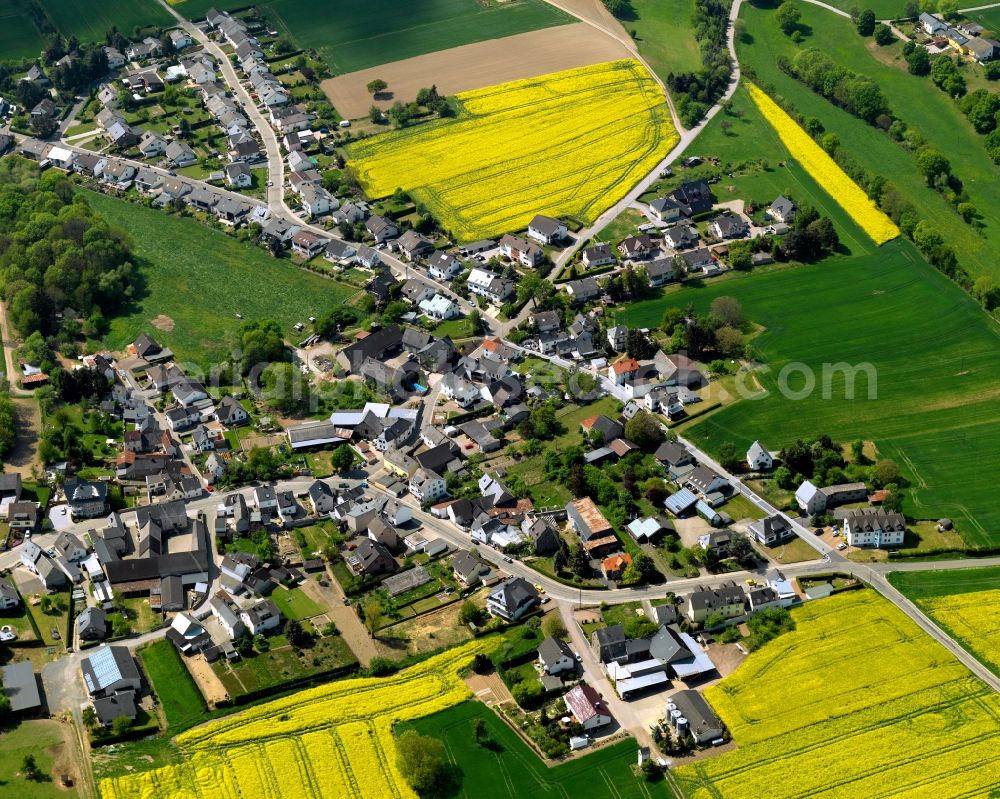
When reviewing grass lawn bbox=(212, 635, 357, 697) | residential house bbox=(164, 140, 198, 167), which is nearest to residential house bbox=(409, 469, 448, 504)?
grass lawn bbox=(212, 635, 357, 697)

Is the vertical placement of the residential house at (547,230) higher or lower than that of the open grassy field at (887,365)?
higher

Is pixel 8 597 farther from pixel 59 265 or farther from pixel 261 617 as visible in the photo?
pixel 59 265

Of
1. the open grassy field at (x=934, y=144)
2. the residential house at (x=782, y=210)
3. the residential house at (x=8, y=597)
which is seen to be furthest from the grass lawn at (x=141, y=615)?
the open grassy field at (x=934, y=144)

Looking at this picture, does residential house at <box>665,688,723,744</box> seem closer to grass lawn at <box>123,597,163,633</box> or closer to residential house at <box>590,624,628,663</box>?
residential house at <box>590,624,628,663</box>

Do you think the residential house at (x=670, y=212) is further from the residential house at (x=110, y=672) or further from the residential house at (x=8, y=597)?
the residential house at (x=8, y=597)

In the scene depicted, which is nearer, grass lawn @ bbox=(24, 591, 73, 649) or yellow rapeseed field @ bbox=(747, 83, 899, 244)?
grass lawn @ bbox=(24, 591, 73, 649)

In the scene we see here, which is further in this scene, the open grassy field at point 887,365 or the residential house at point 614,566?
the open grassy field at point 887,365

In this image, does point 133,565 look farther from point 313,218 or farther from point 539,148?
point 539,148
